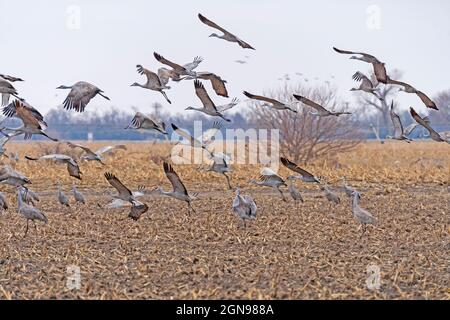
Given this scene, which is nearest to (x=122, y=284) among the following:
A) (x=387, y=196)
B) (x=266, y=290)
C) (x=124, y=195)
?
(x=266, y=290)

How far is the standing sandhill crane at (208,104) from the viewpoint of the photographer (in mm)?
10992

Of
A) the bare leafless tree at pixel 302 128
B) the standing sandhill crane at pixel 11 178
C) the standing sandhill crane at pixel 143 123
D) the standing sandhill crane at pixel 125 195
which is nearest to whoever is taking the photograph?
the standing sandhill crane at pixel 125 195

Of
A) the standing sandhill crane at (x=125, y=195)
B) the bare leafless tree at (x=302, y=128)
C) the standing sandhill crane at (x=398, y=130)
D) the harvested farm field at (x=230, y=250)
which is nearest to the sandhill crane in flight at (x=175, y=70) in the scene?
the standing sandhill crane at (x=125, y=195)

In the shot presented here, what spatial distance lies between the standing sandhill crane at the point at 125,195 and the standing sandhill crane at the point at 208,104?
1.55 meters

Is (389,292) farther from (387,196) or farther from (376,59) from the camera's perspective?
(387,196)

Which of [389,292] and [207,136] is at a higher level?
[207,136]

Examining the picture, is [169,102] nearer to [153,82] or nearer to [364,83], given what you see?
[153,82]

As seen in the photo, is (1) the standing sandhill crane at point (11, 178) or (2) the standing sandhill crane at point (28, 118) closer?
(2) the standing sandhill crane at point (28, 118)

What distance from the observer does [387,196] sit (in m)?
16.0

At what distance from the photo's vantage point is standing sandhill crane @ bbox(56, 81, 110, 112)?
10875 millimetres

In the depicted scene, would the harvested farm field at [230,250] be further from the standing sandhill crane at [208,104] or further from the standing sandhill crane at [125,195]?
the standing sandhill crane at [208,104]

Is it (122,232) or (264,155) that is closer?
(122,232)

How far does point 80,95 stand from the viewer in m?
10.9
